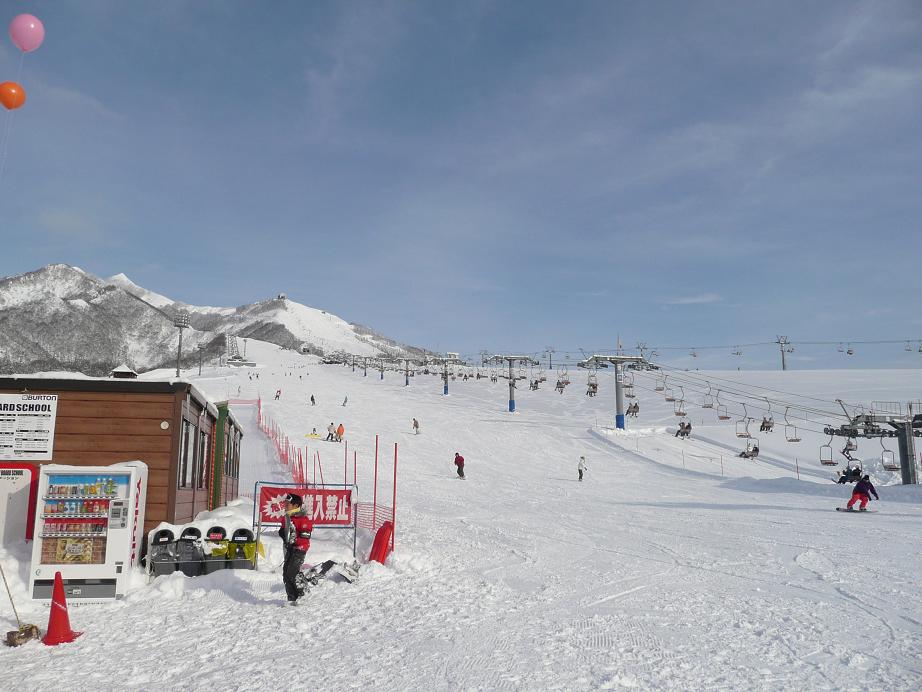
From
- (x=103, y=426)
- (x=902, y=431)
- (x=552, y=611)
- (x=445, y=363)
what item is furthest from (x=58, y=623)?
(x=445, y=363)

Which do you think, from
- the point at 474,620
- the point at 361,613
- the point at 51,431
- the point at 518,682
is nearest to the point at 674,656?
the point at 518,682

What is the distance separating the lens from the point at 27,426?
1091cm

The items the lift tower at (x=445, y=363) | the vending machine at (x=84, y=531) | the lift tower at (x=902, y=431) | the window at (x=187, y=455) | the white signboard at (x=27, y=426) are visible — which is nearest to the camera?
the vending machine at (x=84, y=531)

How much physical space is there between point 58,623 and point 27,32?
7.60 metres

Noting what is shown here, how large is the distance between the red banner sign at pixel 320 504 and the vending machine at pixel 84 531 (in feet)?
8.91

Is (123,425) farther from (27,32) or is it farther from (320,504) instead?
(27,32)

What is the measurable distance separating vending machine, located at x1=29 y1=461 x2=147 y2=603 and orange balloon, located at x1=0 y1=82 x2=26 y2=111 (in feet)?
16.9

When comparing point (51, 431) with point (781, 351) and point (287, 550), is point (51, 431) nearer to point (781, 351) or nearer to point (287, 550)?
point (287, 550)

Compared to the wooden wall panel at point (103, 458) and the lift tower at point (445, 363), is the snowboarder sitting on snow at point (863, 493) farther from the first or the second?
the lift tower at point (445, 363)

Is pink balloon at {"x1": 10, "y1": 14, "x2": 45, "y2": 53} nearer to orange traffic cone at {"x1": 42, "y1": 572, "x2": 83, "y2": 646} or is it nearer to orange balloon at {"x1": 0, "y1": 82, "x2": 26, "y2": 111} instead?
orange balloon at {"x1": 0, "y1": 82, "x2": 26, "y2": 111}

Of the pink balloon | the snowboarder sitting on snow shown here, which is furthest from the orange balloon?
the snowboarder sitting on snow

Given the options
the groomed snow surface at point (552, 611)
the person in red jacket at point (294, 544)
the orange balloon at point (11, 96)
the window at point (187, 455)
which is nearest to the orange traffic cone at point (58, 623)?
the groomed snow surface at point (552, 611)

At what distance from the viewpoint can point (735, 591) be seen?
29.6 ft

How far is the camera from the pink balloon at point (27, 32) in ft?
27.5
